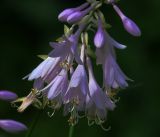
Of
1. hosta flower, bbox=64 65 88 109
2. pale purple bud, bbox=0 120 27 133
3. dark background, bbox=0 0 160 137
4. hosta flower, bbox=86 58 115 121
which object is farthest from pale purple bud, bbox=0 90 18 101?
dark background, bbox=0 0 160 137

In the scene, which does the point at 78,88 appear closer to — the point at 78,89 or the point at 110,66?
the point at 78,89

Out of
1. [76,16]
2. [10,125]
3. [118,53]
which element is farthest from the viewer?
[118,53]

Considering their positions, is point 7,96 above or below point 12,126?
above

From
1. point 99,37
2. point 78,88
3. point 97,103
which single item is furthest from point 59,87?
point 99,37

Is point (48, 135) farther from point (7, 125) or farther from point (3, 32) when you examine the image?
point (7, 125)

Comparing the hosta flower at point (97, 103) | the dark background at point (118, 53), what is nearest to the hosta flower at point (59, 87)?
the hosta flower at point (97, 103)

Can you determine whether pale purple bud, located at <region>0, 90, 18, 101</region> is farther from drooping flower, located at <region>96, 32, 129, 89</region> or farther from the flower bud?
drooping flower, located at <region>96, 32, 129, 89</region>

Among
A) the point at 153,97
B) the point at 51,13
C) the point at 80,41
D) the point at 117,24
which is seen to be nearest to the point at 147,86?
the point at 153,97
